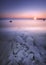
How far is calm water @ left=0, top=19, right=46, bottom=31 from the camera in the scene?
4.31ft

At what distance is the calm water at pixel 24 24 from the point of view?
131cm

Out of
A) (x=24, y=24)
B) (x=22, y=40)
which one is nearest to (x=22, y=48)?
(x=22, y=40)

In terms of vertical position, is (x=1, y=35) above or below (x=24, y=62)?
above

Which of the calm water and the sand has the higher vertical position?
the calm water

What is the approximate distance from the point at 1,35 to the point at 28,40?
0.34m

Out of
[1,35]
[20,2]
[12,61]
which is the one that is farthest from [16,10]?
[12,61]

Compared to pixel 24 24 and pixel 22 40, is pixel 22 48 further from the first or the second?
pixel 24 24

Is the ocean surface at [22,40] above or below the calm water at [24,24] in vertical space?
below

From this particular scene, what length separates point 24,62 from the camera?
126 centimetres

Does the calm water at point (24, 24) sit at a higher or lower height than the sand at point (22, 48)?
higher

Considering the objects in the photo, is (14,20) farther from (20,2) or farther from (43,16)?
(43,16)

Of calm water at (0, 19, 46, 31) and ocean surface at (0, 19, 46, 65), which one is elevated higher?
calm water at (0, 19, 46, 31)

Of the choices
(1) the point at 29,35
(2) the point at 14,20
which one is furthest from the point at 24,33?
(2) the point at 14,20

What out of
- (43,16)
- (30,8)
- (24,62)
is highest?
(30,8)
